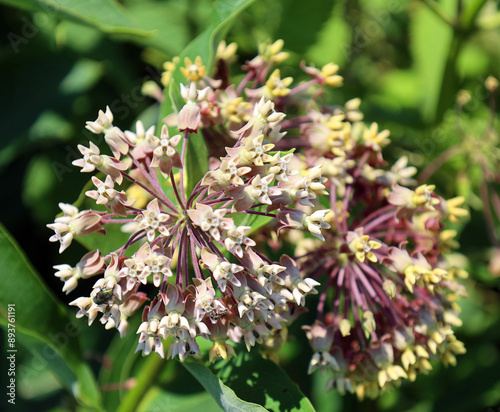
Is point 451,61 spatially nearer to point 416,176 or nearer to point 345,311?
→ point 416,176

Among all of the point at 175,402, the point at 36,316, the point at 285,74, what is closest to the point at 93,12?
the point at 36,316

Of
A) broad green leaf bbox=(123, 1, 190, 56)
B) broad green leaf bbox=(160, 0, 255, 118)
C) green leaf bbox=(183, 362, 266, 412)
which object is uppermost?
broad green leaf bbox=(160, 0, 255, 118)

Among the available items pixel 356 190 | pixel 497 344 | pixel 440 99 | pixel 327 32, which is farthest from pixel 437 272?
pixel 497 344

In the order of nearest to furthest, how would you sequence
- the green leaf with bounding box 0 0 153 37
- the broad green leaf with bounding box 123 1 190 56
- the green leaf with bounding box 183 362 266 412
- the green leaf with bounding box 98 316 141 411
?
the green leaf with bounding box 183 362 266 412 → the green leaf with bounding box 0 0 153 37 → the green leaf with bounding box 98 316 141 411 → the broad green leaf with bounding box 123 1 190 56

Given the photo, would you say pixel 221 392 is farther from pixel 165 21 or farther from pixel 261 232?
pixel 165 21

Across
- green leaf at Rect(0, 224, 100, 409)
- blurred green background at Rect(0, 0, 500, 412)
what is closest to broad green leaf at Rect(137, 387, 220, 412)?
blurred green background at Rect(0, 0, 500, 412)

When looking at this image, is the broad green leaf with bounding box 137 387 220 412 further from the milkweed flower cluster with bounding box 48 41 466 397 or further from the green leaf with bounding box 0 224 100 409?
the milkweed flower cluster with bounding box 48 41 466 397

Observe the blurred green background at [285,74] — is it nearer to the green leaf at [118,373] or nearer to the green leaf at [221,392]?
the green leaf at [118,373]

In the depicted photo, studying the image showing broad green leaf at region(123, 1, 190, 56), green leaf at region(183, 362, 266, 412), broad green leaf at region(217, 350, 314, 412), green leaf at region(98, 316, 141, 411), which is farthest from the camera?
broad green leaf at region(123, 1, 190, 56)
